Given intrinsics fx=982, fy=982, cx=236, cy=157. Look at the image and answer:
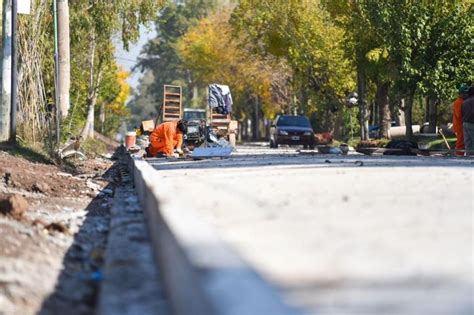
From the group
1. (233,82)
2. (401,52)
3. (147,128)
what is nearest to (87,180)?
(147,128)

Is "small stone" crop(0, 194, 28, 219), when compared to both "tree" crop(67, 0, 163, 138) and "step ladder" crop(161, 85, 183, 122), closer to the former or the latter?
"step ladder" crop(161, 85, 183, 122)

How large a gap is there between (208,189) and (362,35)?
93.8 feet

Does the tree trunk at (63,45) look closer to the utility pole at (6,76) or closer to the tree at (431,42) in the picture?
the utility pole at (6,76)

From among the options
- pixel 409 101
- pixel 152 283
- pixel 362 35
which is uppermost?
pixel 362 35

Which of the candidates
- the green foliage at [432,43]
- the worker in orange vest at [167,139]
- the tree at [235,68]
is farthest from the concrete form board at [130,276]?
the tree at [235,68]

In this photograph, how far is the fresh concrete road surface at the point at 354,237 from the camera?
494 cm

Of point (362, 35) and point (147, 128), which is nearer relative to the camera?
point (147, 128)

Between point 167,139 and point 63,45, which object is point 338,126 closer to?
point 63,45

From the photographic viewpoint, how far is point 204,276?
460 cm

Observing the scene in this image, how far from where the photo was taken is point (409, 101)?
120 feet

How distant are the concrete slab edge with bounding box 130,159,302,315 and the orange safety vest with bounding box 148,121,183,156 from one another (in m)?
16.3

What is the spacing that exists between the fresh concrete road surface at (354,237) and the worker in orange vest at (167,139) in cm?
1065

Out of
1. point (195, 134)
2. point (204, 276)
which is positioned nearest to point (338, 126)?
point (195, 134)

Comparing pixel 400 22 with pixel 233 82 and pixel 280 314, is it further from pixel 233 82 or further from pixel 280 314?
pixel 233 82
